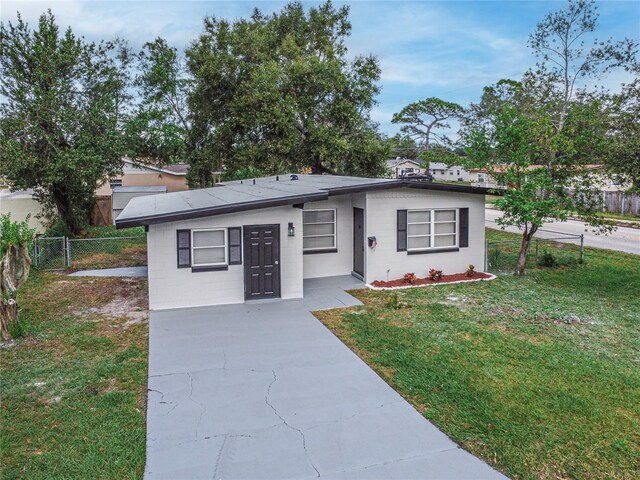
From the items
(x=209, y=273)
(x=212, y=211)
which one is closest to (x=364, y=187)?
(x=212, y=211)

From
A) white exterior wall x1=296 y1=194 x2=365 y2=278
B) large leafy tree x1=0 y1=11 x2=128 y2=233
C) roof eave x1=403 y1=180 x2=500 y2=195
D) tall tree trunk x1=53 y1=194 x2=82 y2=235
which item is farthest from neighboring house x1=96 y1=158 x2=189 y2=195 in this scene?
roof eave x1=403 y1=180 x2=500 y2=195

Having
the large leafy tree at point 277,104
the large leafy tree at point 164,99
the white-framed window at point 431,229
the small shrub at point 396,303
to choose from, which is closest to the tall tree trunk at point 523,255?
the white-framed window at point 431,229

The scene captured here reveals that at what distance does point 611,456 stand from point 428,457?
1.85m

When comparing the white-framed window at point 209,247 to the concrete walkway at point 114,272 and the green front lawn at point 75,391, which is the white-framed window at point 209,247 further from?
the concrete walkway at point 114,272

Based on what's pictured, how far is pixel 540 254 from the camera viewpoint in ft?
55.1

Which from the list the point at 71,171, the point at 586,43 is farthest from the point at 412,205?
the point at 586,43

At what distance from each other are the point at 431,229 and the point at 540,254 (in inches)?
238

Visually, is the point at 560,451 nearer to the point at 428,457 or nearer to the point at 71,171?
the point at 428,457

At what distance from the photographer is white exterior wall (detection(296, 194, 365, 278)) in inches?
523

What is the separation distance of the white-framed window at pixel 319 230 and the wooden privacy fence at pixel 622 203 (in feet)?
71.6

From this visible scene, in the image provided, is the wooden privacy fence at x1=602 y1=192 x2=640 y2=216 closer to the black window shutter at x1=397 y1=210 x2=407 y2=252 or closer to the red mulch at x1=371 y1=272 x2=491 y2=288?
the red mulch at x1=371 y1=272 x2=491 y2=288

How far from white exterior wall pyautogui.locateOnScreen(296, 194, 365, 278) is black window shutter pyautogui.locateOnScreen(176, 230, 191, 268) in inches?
150

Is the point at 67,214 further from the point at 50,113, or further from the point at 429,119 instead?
the point at 429,119

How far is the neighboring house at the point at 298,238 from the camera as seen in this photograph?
10.3 meters
